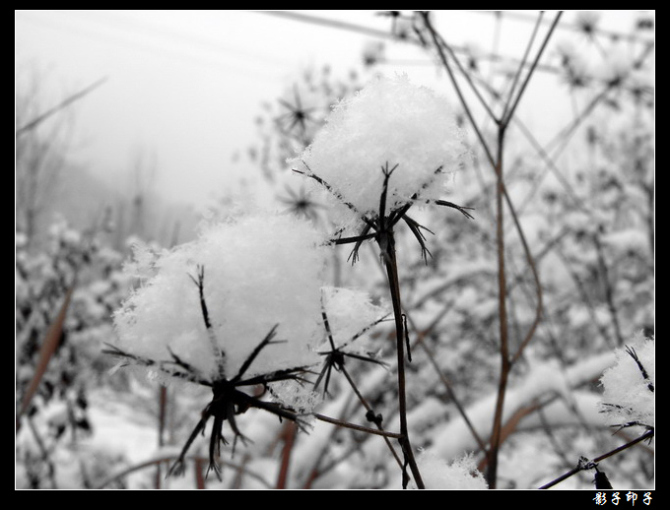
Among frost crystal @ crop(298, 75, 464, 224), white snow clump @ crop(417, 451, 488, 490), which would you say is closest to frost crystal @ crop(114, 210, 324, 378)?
frost crystal @ crop(298, 75, 464, 224)

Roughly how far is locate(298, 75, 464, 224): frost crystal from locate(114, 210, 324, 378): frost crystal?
0.05 meters

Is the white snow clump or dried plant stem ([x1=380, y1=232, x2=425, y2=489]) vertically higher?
dried plant stem ([x1=380, y1=232, x2=425, y2=489])

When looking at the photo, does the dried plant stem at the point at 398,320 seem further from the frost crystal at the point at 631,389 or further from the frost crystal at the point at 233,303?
the frost crystal at the point at 631,389

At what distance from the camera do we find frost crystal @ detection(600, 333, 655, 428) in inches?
13.7

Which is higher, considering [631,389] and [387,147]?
[387,147]

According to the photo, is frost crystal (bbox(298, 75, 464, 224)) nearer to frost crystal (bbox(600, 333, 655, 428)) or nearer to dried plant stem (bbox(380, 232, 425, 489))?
dried plant stem (bbox(380, 232, 425, 489))

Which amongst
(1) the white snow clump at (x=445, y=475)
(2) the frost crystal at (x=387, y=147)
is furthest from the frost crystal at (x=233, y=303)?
(1) the white snow clump at (x=445, y=475)

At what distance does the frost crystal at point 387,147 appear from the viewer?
1.03 ft

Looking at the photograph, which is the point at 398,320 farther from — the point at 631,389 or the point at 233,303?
the point at 631,389

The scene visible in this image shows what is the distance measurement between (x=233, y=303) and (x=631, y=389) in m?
0.30

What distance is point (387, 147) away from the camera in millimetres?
326

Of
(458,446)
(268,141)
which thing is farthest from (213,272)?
(268,141)

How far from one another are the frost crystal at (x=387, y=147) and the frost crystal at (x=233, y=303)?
0.05 metres

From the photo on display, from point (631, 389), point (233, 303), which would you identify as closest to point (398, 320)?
point (233, 303)
